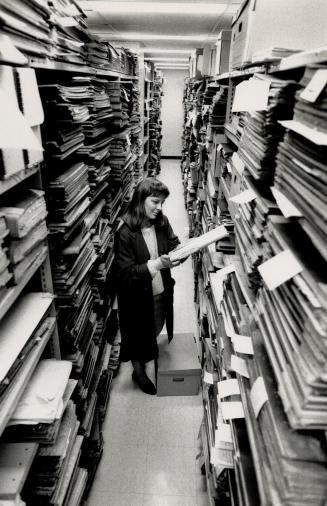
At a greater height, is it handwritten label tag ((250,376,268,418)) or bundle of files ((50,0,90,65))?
bundle of files ((50,0,90,65))

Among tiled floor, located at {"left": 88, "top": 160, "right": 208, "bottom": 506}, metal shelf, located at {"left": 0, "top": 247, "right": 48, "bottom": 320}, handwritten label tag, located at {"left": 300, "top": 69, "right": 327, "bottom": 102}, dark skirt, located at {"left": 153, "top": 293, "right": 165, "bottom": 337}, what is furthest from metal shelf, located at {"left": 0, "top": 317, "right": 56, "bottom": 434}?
dark skirt, located at {"left": 153, "top": 293, "right": 165, "bottom": 337}

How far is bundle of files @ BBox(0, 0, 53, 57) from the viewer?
1121 millimetres

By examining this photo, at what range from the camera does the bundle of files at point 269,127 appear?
1154 mm

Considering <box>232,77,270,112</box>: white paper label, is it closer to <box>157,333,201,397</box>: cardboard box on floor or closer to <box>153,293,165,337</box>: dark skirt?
<box>153,293,165,337</box>: dark skirt

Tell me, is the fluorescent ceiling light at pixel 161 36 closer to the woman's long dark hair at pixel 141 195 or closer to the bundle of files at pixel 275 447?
the woman's long dark hair at pixel 141 195

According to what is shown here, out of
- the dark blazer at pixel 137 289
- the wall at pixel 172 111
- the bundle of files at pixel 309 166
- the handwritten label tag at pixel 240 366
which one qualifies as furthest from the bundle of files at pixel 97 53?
the wall at pixel 172 111

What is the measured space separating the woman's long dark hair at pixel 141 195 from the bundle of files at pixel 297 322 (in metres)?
1.63

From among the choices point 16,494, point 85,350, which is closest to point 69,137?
point 85,350

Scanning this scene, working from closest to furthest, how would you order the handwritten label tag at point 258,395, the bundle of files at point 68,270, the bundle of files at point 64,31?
the handwritten label tag at point 258,395 < the bundle of files at point 64,31 < the bundle of files at point 68,270

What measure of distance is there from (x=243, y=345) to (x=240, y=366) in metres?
0.09

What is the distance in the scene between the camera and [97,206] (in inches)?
112

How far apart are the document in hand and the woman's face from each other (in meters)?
0.43

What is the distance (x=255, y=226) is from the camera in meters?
1.38

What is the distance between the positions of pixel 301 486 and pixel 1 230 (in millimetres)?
1014
